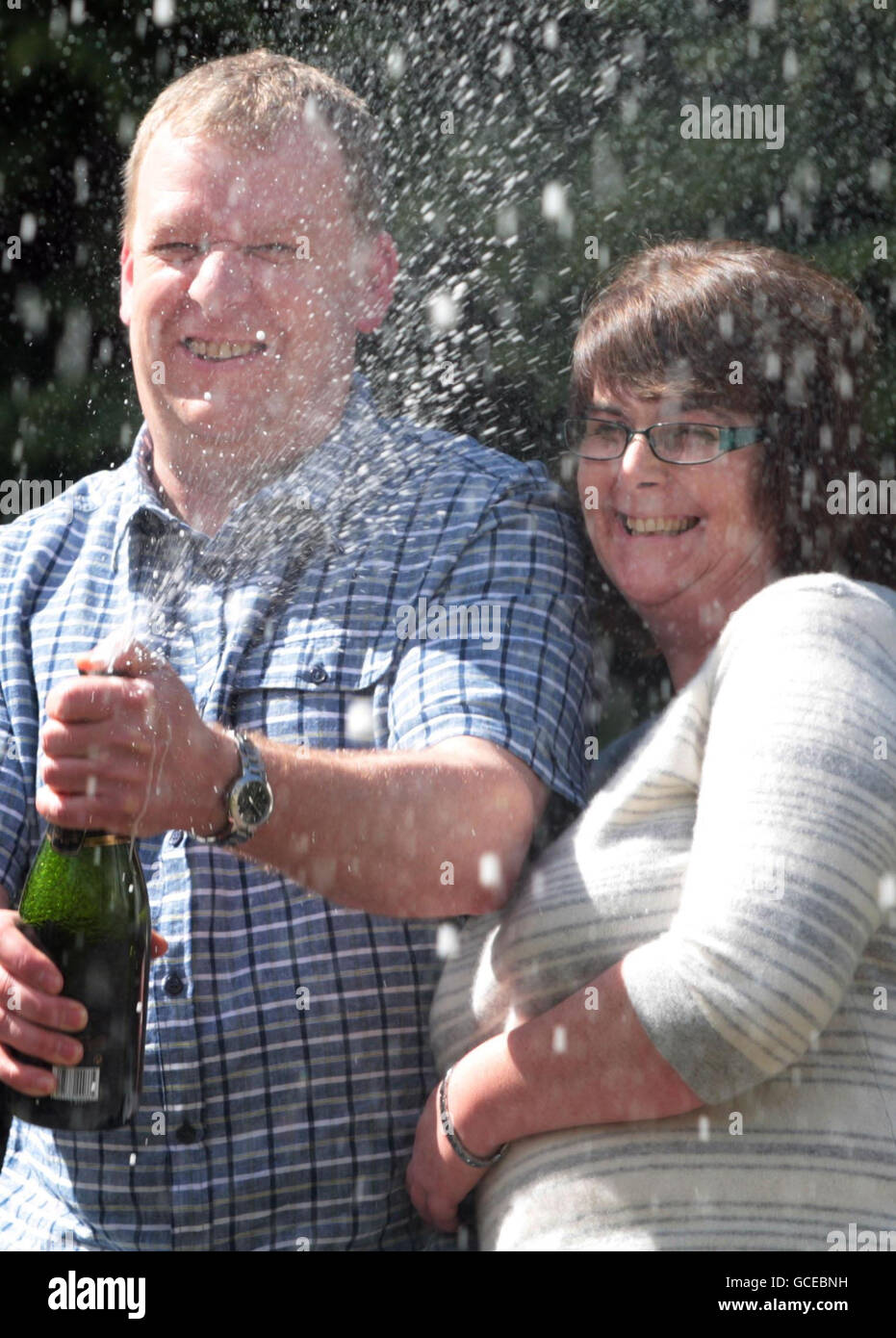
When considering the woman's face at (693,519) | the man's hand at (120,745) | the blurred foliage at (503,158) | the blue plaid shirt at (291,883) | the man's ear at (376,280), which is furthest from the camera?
the blurred foliage at (503,158)

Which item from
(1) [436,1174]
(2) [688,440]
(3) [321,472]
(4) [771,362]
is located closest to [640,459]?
(2) [688,440]

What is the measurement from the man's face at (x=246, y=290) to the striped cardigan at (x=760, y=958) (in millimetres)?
862

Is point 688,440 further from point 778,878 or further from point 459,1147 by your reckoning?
point 459,1147

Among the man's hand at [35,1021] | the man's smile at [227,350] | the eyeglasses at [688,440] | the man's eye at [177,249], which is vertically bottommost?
the man's hand at [35,1021]

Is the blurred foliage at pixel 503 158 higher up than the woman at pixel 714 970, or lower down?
higher up

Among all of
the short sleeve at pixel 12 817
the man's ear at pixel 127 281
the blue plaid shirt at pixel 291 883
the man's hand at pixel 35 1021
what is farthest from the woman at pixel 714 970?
the man's ear at pixel 127 281

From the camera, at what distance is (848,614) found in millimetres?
1778

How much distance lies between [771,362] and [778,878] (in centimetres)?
78

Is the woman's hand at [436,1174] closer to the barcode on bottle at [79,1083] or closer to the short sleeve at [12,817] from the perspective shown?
the barcode on bottle at [79,1083]

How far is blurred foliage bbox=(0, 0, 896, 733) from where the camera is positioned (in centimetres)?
309

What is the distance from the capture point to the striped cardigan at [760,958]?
1.65 meters

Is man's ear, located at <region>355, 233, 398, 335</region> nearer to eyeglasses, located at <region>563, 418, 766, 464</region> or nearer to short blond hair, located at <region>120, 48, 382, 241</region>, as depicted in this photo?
short blond hair, located at <region>120, 48, 382, 241</region>

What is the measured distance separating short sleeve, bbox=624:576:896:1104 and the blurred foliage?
132 cm
